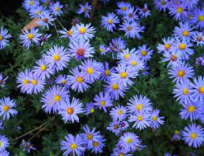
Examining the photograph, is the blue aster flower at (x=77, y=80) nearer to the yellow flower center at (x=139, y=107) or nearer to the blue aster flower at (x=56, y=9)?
the yellow flower center at (x=139, y=107)

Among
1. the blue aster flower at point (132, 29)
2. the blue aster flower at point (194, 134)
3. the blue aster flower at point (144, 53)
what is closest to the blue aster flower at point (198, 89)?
the blue aster flower at point (194, 134)

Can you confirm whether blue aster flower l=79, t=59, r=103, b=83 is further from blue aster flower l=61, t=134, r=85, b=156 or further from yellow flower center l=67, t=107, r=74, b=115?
blue aster flower l=61, t=134, r=85, b=156

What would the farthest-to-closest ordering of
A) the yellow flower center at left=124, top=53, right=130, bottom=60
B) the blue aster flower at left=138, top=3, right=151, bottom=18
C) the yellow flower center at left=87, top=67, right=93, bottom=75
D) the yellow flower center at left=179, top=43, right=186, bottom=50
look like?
1. the blue aster flower at left=138, top=3, right=151, bottom=18
2. the yellow flower center at left=179, top=43, right=186, bottom=50
3. the yellow flower center at left=124, top=53, right=130, bottom=60
4. the yellow flower center at left=87, top=67, right=93, bottom=75

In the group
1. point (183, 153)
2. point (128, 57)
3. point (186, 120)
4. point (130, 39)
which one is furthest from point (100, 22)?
point (183, 153)

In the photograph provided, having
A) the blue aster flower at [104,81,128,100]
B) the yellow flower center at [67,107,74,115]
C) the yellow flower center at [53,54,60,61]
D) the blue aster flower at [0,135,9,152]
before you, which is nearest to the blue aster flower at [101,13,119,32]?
the blue aster flower at [104,81,128,100]

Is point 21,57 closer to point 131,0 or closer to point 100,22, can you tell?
point 100,22
